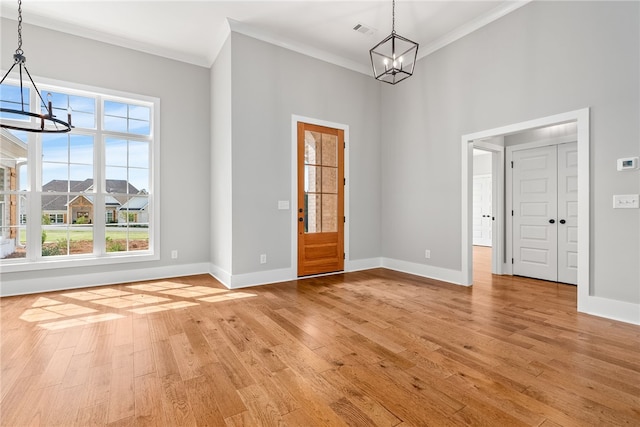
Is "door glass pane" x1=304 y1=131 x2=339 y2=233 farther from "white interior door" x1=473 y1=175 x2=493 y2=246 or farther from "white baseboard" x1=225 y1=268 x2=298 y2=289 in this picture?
"white interior door" x1=473 y1=175 x2=493 y2=246

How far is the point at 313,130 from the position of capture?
5004 millimetres

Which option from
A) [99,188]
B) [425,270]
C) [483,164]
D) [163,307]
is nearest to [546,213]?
[425,270]

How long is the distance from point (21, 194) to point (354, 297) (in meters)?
4.67

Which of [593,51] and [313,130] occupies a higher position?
[593,51]

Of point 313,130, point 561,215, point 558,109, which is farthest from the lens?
point 313,130

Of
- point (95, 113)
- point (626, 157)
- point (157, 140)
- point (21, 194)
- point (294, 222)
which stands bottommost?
point (294, 222)

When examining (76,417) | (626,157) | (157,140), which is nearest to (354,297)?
(76,417)

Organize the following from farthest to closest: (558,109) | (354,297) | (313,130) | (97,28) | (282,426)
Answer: (313,130)
(97,28)
(354,297)
(558,109)
(282,426)

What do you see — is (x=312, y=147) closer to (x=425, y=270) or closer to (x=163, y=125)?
(x=163, y=125)

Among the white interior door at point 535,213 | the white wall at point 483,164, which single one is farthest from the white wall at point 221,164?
the white wall at point 483,164

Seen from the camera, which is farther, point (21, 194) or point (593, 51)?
point (21, 194)

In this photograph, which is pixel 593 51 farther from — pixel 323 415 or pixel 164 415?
pixel 164 415

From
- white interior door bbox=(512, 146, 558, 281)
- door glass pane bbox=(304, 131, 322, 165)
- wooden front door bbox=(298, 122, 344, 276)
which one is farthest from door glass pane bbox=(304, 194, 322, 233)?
white interior door bbox=(512, 146, 558, 281)

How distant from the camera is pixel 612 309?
3059 mm
